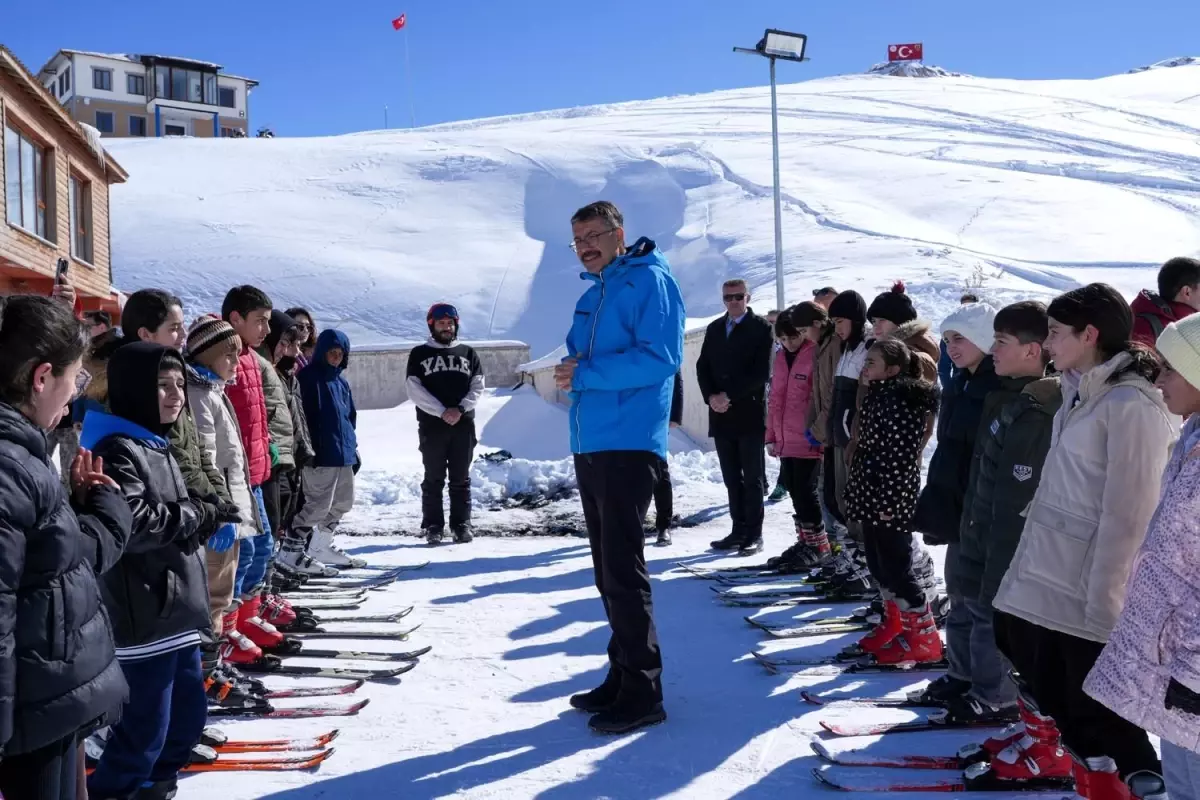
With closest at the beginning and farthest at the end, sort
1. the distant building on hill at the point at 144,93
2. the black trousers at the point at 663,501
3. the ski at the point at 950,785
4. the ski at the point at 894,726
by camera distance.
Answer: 1. the ski at the point at 950,785
2. the ski at the point at 894,726
3. the black trousers at the point at 663,501
4. the distant building on hill at the point at 144,93

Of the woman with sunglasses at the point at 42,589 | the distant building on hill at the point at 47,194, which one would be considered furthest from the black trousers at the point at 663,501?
the distant building on hill at the point at 47,194

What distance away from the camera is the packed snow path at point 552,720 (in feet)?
11.3

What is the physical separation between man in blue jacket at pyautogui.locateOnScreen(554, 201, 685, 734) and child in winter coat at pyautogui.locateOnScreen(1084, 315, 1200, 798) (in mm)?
1935

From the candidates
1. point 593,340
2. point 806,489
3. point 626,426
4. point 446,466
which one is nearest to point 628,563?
point 626,426

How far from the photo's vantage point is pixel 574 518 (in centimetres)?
967

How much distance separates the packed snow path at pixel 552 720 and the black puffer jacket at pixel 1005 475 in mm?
726

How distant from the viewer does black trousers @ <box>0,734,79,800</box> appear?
7.40 feet

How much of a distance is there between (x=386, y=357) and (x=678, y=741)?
21.6 m

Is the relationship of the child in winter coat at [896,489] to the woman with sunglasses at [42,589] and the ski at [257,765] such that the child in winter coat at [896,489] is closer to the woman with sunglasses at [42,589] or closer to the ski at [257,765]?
the ski at [257,765]

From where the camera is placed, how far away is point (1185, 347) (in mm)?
2326

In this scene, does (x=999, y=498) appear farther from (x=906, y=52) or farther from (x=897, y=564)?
(x=906, y=52)

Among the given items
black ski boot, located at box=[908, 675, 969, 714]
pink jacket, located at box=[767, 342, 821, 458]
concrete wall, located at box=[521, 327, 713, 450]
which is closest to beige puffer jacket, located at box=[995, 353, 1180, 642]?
black ski boot, located at box=[908, 675, 969, 714]

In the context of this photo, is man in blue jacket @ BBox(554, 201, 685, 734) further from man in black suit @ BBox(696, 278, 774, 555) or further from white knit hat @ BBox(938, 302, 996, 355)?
man in black suit @ BBox(696, 278, 774, 555)

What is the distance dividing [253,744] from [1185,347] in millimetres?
3357
